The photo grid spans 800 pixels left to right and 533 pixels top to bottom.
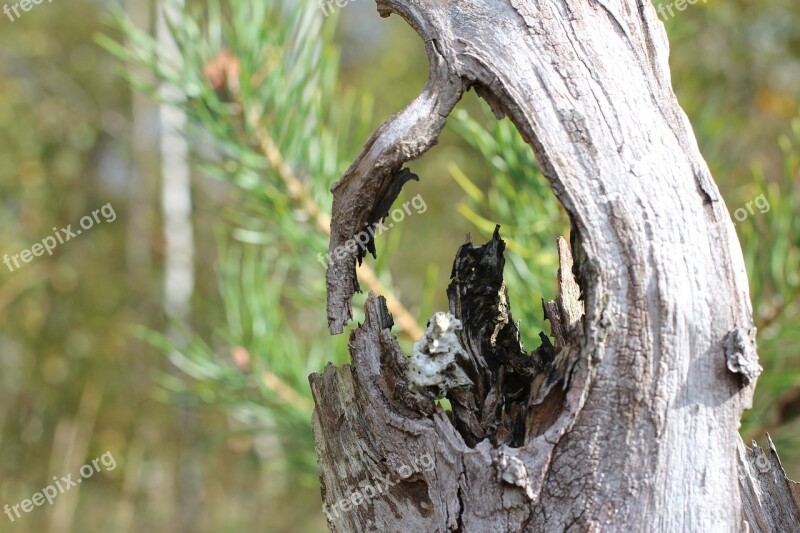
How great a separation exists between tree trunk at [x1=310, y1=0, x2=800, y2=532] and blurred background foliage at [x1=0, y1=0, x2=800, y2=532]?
0.32m

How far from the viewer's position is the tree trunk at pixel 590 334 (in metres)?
0.40

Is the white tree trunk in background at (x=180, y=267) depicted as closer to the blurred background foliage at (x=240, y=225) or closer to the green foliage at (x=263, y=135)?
the blurred background foliage at (x=240, y=225)

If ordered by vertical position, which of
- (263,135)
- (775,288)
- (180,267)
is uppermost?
(180,267)

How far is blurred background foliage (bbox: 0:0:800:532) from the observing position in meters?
0.92

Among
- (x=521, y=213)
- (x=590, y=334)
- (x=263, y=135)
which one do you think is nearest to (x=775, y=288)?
(x=521, y=213)

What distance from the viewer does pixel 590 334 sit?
398 millimetres

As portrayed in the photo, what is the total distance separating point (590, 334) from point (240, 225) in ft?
3.36

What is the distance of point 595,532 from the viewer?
16.0 inches

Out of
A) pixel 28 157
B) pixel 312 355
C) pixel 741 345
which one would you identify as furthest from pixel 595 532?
pixel 28 157

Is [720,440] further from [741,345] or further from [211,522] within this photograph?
[211,522]

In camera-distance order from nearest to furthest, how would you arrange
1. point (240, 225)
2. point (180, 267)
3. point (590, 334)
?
point (590, 334) < point (240, 225) < point (180, 267)

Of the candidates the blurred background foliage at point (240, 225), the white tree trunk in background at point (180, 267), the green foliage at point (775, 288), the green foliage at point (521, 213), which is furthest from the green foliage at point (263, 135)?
the white tree trunk in background at point (180, 267)

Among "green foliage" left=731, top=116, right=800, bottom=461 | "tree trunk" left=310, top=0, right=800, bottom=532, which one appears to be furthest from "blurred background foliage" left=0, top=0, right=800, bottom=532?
"tree trunk" left=310, top=0, right=800, bottom=532

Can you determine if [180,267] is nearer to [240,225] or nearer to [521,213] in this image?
[240,225]
